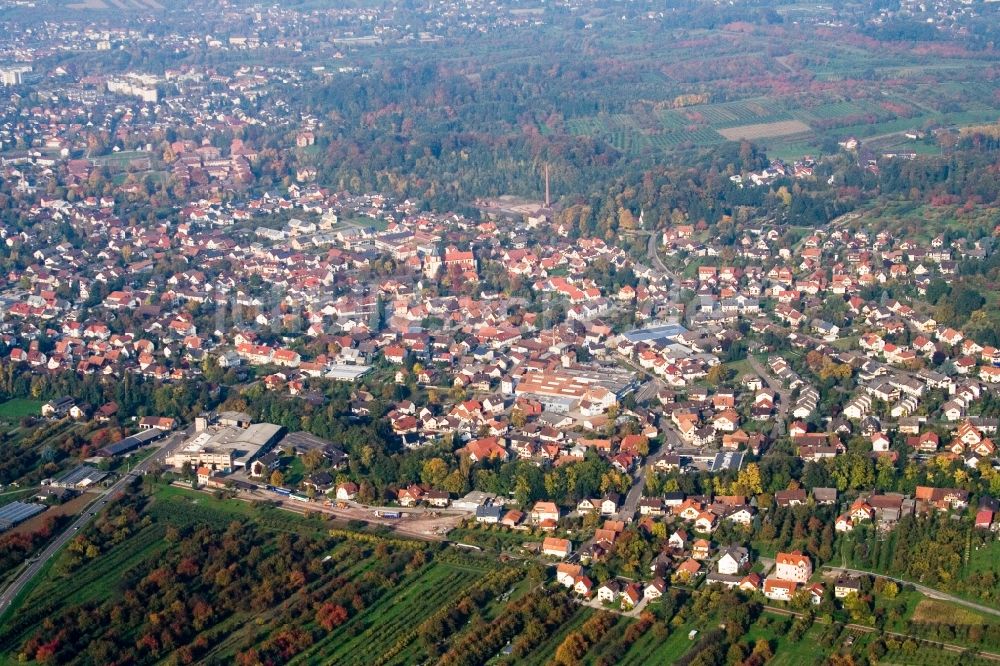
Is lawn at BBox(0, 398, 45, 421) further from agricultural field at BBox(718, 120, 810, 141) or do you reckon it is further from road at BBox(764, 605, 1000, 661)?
agricultural field at BBox(718, 120, 810, 141)

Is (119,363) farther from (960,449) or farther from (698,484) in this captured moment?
(960,449)

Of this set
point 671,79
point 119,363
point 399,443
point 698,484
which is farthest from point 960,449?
point 671,79

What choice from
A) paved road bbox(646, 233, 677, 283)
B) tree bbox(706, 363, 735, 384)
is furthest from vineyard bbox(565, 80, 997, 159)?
tree bbox(706, 363, 735, 384)

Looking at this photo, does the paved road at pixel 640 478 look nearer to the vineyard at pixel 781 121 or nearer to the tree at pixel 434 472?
the tree at pixel 434 472

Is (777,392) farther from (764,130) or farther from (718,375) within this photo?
(764,130)

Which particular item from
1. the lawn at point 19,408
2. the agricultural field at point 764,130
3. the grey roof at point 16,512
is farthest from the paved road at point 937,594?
the agricultural field at point 764,130

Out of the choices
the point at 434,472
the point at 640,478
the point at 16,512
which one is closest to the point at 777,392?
the point at 640,478
